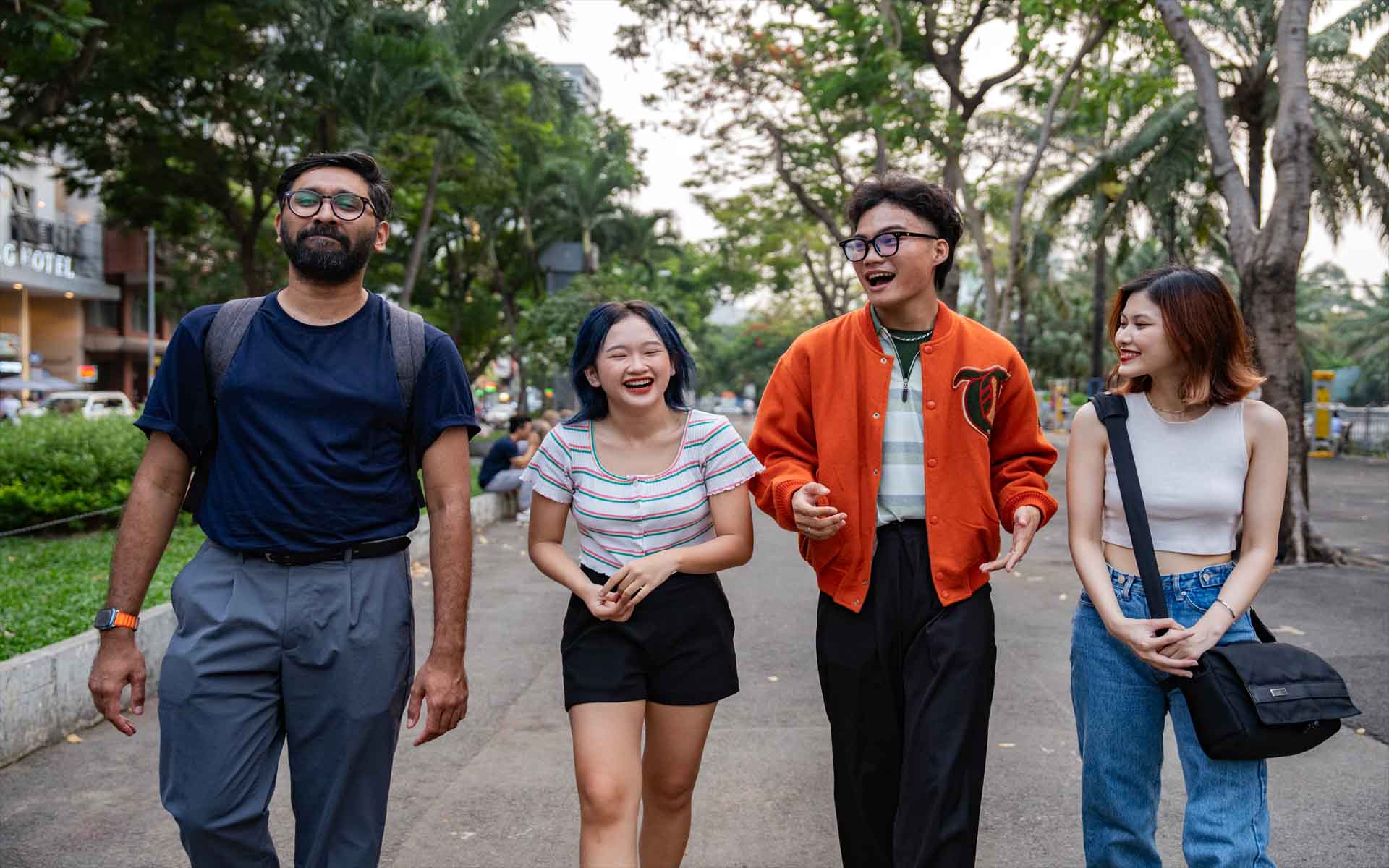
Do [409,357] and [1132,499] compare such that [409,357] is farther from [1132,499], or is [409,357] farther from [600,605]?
[1132,499]

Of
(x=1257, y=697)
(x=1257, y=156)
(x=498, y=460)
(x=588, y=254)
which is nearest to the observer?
(x=1257, y=697)

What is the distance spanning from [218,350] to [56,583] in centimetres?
637

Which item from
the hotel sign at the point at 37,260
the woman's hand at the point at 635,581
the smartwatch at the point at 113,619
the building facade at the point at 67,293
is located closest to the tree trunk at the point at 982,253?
the woman's hand at the point at 635,581

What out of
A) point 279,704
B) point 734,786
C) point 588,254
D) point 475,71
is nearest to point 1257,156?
point 475,71

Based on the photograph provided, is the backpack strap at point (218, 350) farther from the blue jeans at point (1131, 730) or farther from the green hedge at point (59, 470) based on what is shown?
the green hedge at point (59, 470)

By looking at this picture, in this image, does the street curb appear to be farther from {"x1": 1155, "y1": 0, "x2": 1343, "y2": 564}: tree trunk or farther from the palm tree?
the palm tree

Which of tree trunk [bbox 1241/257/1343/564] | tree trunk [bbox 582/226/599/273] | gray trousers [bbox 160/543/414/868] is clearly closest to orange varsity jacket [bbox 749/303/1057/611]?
gray trousers [bbox 160/543/414/868]

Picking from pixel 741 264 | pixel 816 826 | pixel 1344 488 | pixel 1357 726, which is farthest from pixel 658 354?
pixel 741 264

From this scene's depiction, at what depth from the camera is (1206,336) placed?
3.10 metres

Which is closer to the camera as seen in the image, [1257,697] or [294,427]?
[1257,697]

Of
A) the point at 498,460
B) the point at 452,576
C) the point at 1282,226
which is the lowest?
the point at 498,460

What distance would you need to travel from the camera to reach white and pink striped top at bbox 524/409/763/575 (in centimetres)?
329

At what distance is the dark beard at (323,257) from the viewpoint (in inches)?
120

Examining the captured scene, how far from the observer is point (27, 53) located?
10.5 metres
